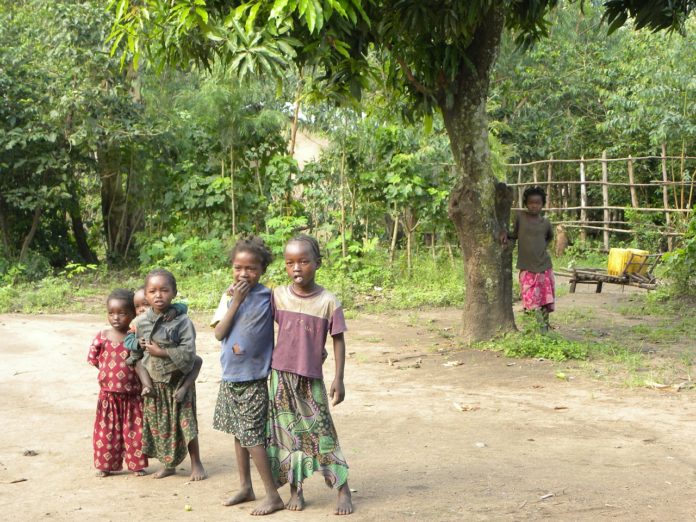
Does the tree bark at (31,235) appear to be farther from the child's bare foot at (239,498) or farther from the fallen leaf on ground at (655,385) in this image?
the child's bare foot at (239,498)

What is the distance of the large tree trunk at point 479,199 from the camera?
797 cm

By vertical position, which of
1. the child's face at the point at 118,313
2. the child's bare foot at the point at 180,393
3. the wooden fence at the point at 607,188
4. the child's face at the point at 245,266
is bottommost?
the child's bare foot at the point at 180,393

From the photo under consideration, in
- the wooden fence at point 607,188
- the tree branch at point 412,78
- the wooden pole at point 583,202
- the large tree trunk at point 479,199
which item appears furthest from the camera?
the wooden pole at point 583,202

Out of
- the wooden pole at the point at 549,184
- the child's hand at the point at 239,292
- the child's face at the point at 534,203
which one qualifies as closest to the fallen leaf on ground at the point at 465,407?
the child's hand at the point at 239,292

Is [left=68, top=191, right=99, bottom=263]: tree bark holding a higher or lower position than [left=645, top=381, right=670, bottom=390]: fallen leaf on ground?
higher

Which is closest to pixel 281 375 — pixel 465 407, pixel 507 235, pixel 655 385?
Answer: pixel 465 407

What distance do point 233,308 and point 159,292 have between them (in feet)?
1.98

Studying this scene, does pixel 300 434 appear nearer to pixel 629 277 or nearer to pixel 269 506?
pixel 269 506

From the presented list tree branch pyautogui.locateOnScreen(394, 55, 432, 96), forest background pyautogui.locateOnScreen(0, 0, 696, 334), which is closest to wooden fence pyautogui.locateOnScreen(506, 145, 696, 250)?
forest background pyautogui.locateOnScreen(0, 0, 696, 334)

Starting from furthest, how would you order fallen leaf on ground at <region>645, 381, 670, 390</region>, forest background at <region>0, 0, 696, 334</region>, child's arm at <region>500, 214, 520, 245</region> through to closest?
forest background at <region>0, 0, 696, 334</region>
child's arm at <region>500, 214, 520, 245</region>
fallen leaf on ground at <region>645, 381, 670, 390</region>

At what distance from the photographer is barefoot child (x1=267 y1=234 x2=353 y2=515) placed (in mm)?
3979

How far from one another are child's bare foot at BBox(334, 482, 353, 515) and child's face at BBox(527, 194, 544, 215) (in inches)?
194

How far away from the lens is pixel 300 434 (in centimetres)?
403

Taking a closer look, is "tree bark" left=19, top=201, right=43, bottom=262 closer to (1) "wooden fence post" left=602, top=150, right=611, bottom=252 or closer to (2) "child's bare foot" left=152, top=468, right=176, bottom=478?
(1) "wooden fence post" left=602, top=150, right=611, bottom=252
